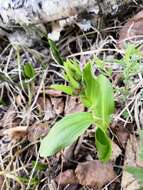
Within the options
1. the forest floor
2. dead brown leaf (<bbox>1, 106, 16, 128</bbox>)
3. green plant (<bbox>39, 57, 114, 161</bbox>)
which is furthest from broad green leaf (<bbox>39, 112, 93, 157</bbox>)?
dead brown leaf (<bbox>1, 106, 16, 128</bbox>)

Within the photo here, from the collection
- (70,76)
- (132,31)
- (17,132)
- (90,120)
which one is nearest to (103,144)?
(90,120)

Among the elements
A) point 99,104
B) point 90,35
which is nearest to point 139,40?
point 90,35

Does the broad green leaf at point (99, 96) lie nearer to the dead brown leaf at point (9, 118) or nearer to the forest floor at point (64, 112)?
the forest floor at point (64, 112)

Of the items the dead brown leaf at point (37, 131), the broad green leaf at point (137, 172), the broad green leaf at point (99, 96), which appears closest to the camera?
the broad green leaf at point (137, 172)

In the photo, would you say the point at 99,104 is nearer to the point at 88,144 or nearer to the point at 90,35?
the point at 88,144

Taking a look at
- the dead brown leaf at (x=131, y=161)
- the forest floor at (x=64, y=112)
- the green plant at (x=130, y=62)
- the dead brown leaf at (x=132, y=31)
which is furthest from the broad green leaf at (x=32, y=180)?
the dead brown leaf at (x=132, y=31)

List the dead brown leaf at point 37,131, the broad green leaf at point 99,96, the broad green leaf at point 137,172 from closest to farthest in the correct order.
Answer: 1. the broad green leaf at point 137,172
2. the broad green leaf at point 99,96
3. the dead brown leaf at point 37,131

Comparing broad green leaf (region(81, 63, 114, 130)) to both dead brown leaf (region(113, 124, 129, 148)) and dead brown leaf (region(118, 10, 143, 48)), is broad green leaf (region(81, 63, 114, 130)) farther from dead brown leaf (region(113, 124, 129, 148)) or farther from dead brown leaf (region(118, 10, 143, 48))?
dead brown leaf (region(118, 10, 143, 48))
